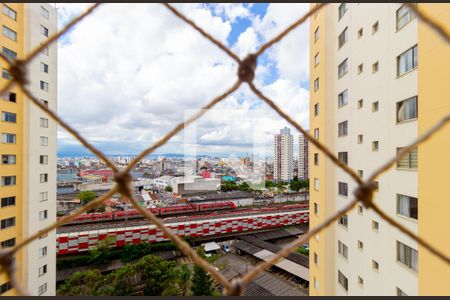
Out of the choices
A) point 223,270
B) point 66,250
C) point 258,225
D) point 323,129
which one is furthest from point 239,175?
point 323,129

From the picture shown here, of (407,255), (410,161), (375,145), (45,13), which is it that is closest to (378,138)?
(375,145)

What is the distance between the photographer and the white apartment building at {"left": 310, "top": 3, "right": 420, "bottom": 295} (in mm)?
2236

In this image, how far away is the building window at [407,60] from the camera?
7.12 feet

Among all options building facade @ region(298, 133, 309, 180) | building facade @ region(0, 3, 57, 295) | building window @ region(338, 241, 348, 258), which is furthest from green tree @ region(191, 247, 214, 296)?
building facade @ region(298, 133, 309, 180)

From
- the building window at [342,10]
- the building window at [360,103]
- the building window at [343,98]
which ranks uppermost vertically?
the building window at [342,10]

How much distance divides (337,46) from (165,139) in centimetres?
411

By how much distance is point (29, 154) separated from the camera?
3924mm

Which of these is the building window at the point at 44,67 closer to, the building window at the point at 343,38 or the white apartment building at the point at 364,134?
the white apartment building at the point at 364,134

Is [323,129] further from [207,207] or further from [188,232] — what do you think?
Result: [207,207]

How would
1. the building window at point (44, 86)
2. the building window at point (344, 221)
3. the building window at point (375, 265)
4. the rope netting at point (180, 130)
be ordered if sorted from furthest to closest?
the building window at point (44, 86)
the building window at point (344, 221)
the building window at point (375, 265)
the rope netting at point (180, 130)

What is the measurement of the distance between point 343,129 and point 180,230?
24.3 feet

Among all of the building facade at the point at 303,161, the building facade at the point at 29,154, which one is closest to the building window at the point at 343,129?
the building facade at the point at 29,154

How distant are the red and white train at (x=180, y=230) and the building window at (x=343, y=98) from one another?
21.5 feet

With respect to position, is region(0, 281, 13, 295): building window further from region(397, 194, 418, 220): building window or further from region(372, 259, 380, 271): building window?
region(397, 194, 418, 220): building window
